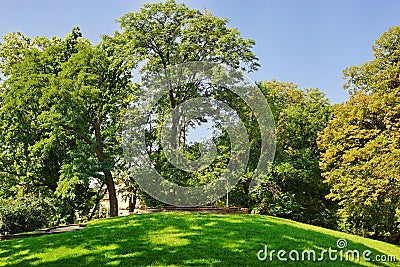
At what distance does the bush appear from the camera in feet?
44.2

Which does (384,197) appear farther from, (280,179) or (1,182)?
(1,182)

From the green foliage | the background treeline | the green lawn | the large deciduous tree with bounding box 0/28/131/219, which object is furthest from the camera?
the green foliage

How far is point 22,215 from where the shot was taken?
14.0 meters

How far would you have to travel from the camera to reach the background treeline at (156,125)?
16.2 meters

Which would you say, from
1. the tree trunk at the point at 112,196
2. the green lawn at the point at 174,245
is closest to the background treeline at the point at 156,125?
the tree trunk at the point at 112,196

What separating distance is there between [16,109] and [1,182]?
4188 mm

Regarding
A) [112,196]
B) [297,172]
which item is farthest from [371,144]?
[112,196]

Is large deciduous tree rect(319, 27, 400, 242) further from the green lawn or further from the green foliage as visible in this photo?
the green lawn

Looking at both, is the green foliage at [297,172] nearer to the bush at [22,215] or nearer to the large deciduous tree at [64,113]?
the large deciduous tree at [64,113]

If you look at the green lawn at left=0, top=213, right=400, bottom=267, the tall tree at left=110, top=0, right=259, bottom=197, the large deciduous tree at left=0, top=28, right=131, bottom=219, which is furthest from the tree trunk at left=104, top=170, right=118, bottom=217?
the green lawn at left=0, top=213, right=400, bottom=267

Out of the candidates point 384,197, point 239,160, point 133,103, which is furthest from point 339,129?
point 133,103

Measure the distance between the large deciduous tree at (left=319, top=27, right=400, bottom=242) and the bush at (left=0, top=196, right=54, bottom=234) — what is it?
12007 millimetres

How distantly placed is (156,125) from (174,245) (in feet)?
34.3

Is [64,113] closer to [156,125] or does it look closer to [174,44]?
[156,125]
